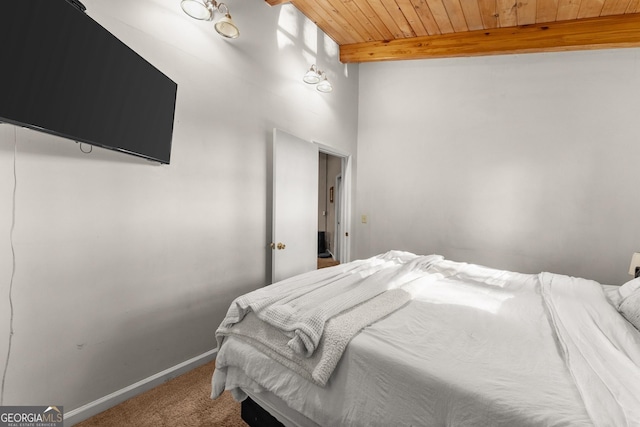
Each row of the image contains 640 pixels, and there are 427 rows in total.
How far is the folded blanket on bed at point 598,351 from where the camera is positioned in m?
0.84

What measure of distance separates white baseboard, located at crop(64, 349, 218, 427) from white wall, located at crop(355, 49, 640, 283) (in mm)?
2609

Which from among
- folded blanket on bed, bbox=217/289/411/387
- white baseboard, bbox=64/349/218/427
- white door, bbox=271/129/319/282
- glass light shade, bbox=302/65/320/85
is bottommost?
white baseboard, bbox=64/349/218/427

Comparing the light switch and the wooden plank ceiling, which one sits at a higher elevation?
the wooden plank ceiling

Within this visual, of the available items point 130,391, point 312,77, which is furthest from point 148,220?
point 312,77

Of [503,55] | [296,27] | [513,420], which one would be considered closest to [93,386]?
[513,420]

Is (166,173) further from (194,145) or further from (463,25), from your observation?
(463,25)

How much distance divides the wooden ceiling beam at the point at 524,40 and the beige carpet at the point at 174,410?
381 cm

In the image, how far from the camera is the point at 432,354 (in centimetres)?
116

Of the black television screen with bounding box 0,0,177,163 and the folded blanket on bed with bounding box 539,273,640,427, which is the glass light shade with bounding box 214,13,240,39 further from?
the folded blanket on bed with bounding box 539,273,640,427

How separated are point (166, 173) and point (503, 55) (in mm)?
3750

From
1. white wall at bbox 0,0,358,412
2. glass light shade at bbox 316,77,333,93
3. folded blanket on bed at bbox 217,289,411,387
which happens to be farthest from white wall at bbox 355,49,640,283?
folded blanket on bed at bbox 217,289,411,387

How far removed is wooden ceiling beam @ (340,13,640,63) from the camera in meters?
2.60

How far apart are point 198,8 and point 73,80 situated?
1.10 m

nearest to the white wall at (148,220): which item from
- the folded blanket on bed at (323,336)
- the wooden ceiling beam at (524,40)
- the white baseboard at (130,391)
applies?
the white baseboard at (130,391)
